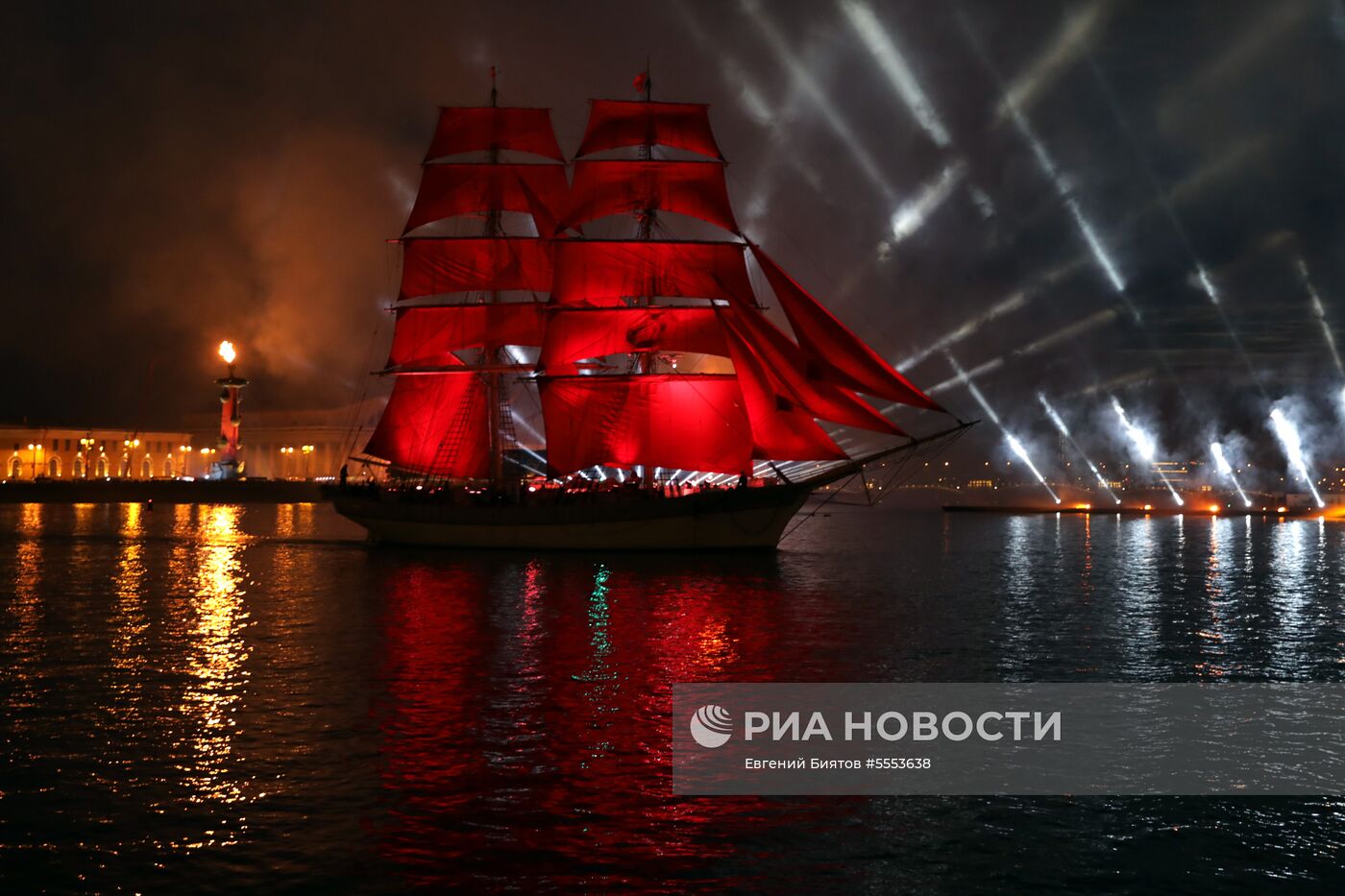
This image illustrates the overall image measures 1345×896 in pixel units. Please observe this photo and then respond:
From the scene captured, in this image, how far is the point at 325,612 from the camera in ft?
135

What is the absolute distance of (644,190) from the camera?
72062mm

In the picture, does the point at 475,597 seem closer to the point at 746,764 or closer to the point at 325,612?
the point at 325,612

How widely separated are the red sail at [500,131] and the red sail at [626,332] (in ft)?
41.7

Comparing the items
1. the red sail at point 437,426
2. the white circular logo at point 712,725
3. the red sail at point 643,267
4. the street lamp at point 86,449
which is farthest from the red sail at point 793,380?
the street lamp at point 86,449

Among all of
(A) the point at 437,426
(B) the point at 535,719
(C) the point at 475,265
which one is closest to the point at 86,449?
(A) the point at 437,426

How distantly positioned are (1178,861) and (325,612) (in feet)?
100.0

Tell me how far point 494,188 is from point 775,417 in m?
27.5

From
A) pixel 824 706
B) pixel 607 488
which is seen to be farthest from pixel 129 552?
pixel 824 706

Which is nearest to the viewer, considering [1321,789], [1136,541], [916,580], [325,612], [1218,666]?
[1321,789]

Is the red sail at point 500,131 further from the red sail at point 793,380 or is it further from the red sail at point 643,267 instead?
the red sail at point 793,380

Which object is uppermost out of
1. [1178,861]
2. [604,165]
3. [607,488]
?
[604,165]

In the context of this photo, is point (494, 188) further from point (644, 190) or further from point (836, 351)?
point (836, 351)

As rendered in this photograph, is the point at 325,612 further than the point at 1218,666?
Yes

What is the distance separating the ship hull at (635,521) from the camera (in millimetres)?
65375
